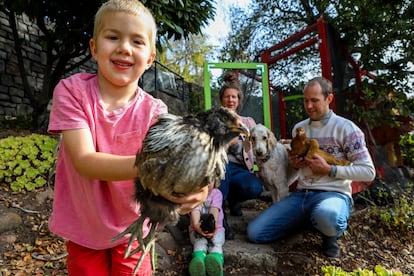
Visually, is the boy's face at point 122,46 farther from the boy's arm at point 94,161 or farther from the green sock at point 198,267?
the green sock at point 198,267

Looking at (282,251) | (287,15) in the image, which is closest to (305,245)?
(282,251)

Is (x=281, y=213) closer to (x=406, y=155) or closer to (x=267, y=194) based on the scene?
(x=267, y=194)

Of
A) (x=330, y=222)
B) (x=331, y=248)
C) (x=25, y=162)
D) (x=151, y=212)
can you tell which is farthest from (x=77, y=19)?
(x=151, y=212)

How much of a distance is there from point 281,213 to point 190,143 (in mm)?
2695

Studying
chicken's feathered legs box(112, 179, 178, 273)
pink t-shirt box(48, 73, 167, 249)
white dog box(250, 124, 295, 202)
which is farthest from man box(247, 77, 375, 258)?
chicken's feathered legs box(112, 179, 178, 273)

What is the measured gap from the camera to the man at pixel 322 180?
121 inches

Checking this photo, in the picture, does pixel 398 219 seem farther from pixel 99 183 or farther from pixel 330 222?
pixel 99 183

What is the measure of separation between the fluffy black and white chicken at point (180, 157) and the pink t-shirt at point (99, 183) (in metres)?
0.34

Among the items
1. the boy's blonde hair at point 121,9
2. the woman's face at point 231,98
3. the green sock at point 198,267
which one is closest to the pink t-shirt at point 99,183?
the boy's blonde hair at point 121,9

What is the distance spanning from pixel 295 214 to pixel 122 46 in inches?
106

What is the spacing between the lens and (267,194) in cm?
488

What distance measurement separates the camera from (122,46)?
3.97 feet

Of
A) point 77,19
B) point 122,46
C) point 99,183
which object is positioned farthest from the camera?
point 77,19

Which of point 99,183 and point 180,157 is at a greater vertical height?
point 180,157
